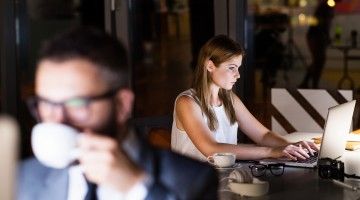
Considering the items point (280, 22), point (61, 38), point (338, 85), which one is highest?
point (61, 38)


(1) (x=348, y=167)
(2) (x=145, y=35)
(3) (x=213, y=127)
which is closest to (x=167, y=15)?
(2) (x=145, y=35)

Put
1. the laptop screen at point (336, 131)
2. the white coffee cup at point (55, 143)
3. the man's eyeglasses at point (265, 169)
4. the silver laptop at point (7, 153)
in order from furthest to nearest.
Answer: the man's eyeglasses at point (265, 169), the laptop screen at point (336, 131), the white coffee cup at point (55, 143), the silver laptop at point (7, 153)

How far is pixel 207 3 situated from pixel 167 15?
0.71 m

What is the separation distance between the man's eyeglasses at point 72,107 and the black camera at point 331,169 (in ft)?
6.02

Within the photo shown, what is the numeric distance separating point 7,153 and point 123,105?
20 cm

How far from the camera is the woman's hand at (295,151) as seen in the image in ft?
9.25

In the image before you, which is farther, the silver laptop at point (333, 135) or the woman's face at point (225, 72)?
the woman's face at point (225, 72)

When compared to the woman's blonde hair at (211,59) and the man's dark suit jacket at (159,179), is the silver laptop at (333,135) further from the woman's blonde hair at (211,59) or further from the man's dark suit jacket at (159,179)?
the man's dark suit jacket at (159,179)

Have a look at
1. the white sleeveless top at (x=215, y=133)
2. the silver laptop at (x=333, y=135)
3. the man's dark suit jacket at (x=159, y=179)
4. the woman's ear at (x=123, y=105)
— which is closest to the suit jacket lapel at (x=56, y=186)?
the man's dark suit jacket at (x=159, y=179)

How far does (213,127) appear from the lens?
3168 millimetres

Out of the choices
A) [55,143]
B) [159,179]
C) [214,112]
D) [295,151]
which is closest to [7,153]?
A: [55,143]

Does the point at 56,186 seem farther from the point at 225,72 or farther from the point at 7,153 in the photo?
the point at 225,72

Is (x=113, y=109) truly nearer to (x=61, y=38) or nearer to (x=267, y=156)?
(x=61, y=38)

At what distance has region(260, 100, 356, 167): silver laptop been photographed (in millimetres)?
2520
